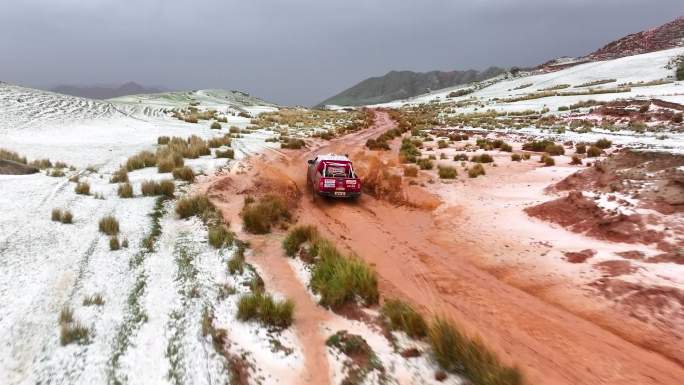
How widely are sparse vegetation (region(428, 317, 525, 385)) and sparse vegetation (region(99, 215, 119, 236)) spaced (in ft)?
23.8

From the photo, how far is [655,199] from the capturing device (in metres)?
10.0

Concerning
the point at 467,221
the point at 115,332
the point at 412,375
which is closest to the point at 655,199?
the point at 467,221

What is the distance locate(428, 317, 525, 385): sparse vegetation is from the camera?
16.2ft

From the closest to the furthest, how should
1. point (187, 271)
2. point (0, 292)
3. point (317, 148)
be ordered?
point (0, 292)
point (187, 271)
point (317, 148)

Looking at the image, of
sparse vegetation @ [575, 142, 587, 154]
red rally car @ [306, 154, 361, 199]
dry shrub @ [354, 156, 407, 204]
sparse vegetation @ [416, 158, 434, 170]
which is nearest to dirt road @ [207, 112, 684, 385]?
red rally car @ [306, 154, 361, 199]

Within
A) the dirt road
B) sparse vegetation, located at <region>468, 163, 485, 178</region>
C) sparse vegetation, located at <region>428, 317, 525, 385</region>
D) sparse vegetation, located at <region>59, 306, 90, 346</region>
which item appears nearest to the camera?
sparse vegetation, located at <region>428, 317, 525, 385</region>

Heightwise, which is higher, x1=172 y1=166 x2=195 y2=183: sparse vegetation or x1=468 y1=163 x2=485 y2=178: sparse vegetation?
x1=172 y1=166 x2=195 y2=183: sparse vegetation

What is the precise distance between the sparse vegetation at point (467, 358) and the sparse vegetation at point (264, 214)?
613 cm

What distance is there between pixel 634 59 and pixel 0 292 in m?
88.2

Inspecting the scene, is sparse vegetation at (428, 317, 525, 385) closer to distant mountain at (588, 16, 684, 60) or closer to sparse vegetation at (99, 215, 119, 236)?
sparse vegetation at (99, 215, 119, 236)

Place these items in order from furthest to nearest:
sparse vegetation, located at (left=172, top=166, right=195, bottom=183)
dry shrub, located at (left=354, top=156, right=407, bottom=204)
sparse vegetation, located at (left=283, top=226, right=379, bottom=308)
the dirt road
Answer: dry shrub, located at (left=354, top=156, right=407, bottom=204), sparse vegetation, located at (left=172, top=166, right=195, bottom=183), sparse vegetation, located at (left=283, top=226, right=379, bottom=308), the dirt road

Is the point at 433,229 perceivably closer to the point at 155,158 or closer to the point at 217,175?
the point at 217,175

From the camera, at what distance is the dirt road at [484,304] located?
576cm

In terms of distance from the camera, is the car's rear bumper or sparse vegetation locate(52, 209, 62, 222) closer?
sparse vegetation locate(52, 209, 62, 222)
